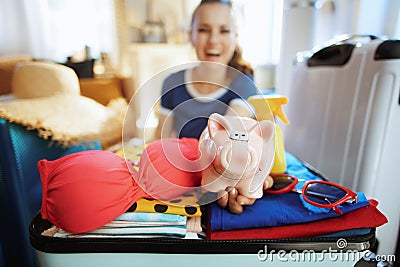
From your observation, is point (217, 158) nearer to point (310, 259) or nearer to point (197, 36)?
point (310, 259)

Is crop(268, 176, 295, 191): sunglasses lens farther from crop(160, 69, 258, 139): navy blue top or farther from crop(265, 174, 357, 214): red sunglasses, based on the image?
crop(160, 69, 258, 139): navy blue top

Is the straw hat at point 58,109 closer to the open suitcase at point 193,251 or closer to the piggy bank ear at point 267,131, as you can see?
the open suitcase at point 193,251

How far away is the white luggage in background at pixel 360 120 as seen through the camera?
67 cm

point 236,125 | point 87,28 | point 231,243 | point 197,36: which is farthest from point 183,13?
point 231,243

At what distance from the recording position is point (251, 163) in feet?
1.38

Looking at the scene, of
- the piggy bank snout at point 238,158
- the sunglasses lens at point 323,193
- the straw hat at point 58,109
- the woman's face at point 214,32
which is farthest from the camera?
the woman's face at point 214,32

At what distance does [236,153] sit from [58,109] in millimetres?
472

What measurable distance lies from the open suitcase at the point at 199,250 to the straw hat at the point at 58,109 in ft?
0.83

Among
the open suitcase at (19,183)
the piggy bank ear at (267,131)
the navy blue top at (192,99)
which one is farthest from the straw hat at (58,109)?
the piggy bank ear at (267,131)

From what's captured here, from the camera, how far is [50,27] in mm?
649

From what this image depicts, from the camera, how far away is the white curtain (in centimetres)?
63

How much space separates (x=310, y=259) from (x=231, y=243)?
0.49ft

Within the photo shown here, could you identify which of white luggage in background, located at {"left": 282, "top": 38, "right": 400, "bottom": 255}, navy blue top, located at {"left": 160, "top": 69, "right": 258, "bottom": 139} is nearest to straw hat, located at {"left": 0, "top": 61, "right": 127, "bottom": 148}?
navy blue top, located at {"left": 160, "top": 69, "right": 258, "bottom": 139}

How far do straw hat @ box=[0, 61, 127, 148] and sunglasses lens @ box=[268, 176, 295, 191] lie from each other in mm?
382
